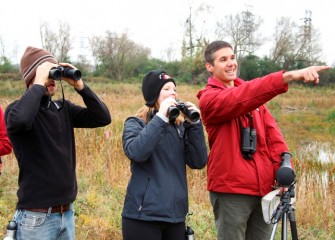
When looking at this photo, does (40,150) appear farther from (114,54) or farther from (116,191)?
(114,54)

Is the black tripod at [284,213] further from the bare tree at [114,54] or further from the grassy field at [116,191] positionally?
the bare tree at [114,54]

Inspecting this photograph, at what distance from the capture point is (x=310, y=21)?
4434 centimetres

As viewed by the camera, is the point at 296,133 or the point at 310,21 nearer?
the point at 296,133

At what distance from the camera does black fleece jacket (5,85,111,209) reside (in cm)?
202

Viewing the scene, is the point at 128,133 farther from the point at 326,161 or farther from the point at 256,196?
the point at 326,161

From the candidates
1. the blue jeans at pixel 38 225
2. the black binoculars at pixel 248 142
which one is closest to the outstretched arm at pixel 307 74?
the black binoculars at pixel 248 142

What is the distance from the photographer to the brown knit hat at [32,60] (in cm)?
221

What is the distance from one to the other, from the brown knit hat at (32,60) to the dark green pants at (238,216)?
4.18 feet

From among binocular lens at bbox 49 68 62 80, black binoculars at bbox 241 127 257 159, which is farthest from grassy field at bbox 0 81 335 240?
binocular lens at bbox 49 68 62 80

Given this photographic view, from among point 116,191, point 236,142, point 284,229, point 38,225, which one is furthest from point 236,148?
point 116,191

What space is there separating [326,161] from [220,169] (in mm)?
5001

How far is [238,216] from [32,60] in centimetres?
147

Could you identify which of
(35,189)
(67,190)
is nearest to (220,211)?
(67,190)

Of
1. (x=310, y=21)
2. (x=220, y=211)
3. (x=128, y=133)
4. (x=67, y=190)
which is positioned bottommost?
(x=220, y=211)
